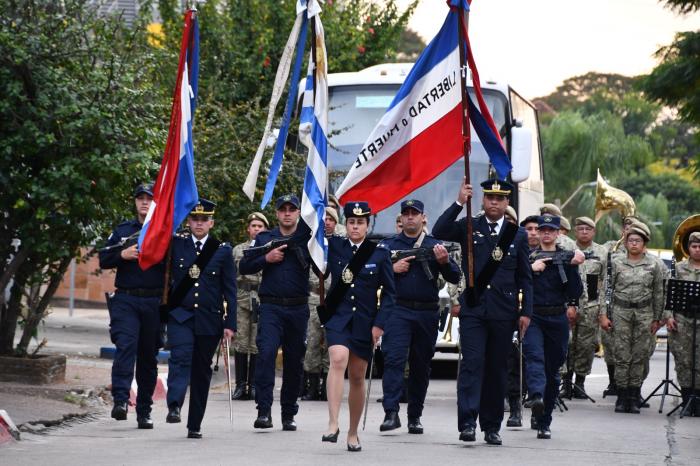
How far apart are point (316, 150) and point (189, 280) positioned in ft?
5.03

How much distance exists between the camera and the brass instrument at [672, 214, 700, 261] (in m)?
17.9

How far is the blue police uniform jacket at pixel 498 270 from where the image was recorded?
477 inches

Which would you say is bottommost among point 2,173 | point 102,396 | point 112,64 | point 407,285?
point 102,396

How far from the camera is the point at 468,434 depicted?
12.0 m

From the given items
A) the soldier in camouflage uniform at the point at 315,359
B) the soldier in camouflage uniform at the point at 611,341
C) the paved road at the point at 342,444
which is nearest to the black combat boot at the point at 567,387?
the soldier in camouflage uniform at the point at 611,341

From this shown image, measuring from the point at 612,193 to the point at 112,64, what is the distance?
8152 millimetres

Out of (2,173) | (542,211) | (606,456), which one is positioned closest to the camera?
(606,456)

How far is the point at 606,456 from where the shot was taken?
1140cm

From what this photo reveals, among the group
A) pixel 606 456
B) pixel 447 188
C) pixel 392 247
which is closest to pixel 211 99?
pixel 447 188

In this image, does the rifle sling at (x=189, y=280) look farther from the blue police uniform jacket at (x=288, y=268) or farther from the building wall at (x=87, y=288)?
the building wall at (x=87, y=288)

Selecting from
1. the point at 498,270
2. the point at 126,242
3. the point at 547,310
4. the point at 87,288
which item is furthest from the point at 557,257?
the point at 87,288

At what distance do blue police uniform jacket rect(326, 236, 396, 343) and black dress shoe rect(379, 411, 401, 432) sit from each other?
129 centimetres

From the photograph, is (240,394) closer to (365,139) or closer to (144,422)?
(144,422)

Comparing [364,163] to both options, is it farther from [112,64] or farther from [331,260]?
[112,64]
